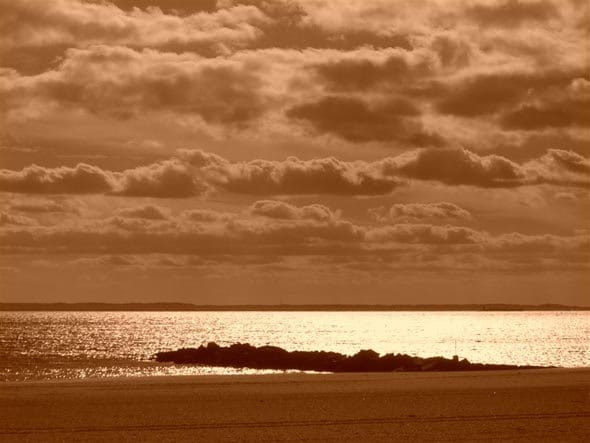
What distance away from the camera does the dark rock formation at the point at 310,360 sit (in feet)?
197

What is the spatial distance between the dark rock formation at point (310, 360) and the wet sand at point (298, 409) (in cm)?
2701

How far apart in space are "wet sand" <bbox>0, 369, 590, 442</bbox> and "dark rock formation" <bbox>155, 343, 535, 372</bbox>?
88.6ft

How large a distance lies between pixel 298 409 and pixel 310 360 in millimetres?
53997

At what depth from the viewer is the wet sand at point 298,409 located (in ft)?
62.1

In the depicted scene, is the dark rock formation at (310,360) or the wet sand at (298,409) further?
the dark rock formation at (310,360)

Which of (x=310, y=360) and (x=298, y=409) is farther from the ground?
(x=298, y=409)

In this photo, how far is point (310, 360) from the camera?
7669cm

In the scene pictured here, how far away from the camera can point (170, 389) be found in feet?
95.4

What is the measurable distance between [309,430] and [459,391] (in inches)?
380

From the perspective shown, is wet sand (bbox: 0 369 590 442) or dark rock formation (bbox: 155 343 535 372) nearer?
wet sand (bbox: 0 369 590 442)

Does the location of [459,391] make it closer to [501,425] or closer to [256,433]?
[501,425]

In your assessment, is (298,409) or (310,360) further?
(310,360)

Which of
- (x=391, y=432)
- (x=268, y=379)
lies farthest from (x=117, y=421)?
(x=268, y=379)

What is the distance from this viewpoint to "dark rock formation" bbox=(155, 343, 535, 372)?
59.9 metres
